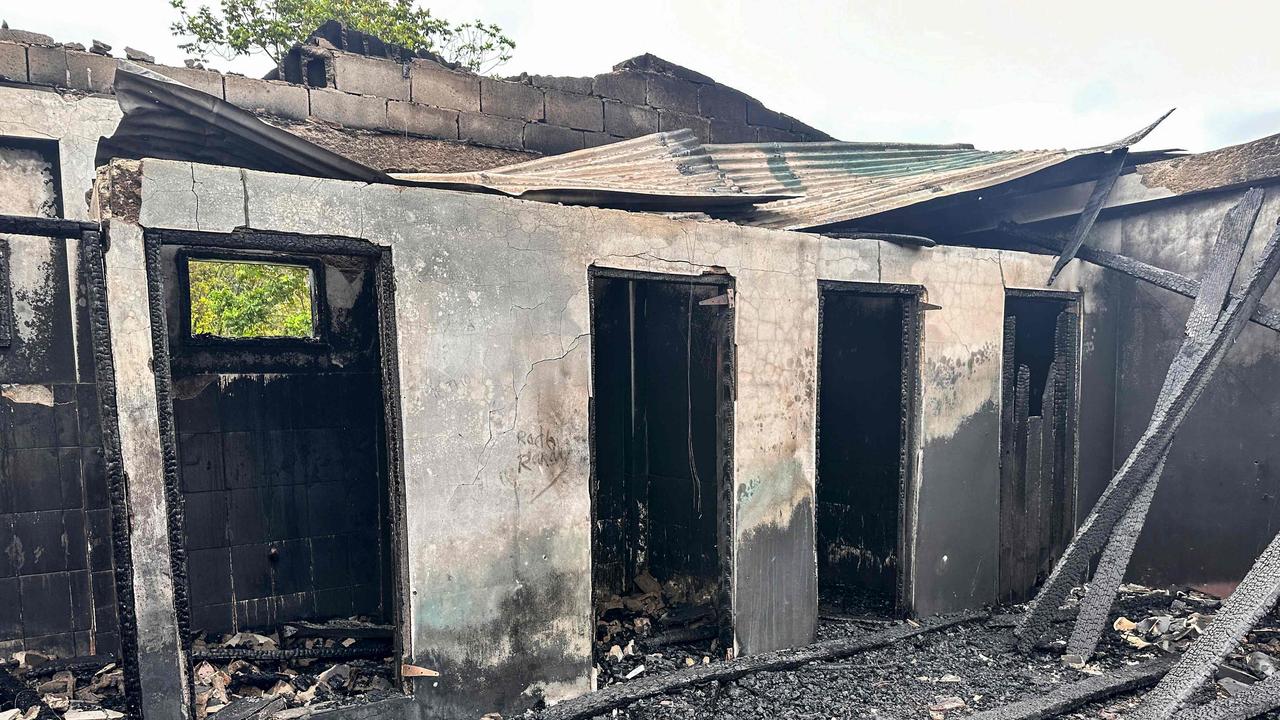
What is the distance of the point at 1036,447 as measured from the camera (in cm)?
583

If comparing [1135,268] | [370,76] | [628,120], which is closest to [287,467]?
[370,76]

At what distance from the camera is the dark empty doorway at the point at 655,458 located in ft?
17.8

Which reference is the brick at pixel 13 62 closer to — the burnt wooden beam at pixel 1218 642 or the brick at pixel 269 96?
the brick at pixel 269 96

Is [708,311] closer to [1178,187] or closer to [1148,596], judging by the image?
[1178,187]

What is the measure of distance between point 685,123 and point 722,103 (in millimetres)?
505

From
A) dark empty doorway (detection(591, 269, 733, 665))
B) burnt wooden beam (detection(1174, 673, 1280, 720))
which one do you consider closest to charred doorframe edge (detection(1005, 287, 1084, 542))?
burnt wooden beam (detection(1174, 673, 1280, 720))

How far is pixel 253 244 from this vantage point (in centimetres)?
314

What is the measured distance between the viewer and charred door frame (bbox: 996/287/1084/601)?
5754 mm

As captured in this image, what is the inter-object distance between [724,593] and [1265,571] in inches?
117

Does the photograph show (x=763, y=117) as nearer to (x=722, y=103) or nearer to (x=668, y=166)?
(x=722, y=103)

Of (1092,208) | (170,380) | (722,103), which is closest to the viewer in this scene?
(170,380)

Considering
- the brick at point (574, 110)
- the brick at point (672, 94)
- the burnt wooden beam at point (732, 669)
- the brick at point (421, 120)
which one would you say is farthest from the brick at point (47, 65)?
the burnt wooden beam at point (732, 669)

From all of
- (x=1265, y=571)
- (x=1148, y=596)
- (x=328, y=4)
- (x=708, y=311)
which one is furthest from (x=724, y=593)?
(x=328, y=4)

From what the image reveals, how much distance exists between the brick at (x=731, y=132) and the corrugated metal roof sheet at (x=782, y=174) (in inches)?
31.0
